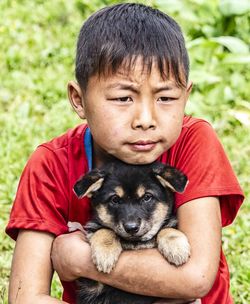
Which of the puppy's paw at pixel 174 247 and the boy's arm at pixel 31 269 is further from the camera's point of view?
the boy's arm at pixel 31 269

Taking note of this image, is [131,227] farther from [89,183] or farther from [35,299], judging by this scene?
[35,299]

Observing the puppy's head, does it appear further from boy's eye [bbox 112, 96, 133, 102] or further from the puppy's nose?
boy's eye [bbox 112, 96, 133, 102]

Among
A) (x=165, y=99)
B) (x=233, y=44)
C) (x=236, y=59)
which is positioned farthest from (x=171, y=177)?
(x=233, y=44)

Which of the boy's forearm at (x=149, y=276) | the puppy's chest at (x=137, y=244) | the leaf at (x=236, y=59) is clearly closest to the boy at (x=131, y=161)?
the boy's forearm at (x=149, y=276)

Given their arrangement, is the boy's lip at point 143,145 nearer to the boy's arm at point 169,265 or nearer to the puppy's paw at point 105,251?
the boy's arm at point 169,265

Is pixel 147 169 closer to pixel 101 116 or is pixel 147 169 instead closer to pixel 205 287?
pixel 101 116

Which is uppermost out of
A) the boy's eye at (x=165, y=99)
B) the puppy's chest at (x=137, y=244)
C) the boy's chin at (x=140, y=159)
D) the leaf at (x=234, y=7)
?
the leaf at (x=234, y=7)

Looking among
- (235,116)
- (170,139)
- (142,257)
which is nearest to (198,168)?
(170,139)

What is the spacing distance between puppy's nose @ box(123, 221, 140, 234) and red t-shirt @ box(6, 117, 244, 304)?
29 centimetres

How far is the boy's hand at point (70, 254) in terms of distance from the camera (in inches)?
144

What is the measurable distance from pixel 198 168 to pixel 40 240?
0.91 metres

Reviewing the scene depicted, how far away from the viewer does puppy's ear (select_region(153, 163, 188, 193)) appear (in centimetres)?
360

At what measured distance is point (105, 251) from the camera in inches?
140

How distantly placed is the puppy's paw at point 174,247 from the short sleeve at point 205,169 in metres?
0.21
